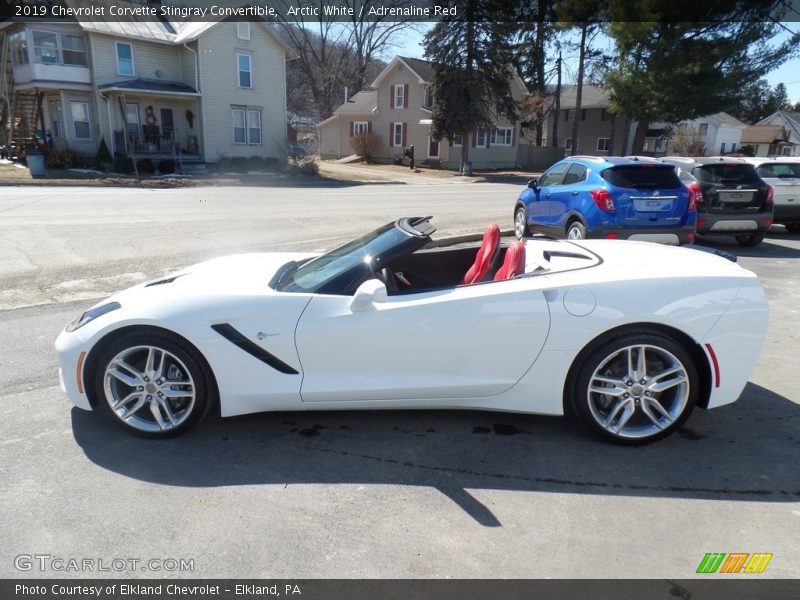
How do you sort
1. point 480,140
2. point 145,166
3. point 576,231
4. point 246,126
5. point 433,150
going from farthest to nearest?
point 433,150, point 480,140, point 246,126, point 145,166, point 576,231

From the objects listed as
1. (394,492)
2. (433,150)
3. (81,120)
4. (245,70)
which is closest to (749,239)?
(394,492)

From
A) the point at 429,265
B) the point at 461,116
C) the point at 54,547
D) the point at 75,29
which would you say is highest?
the point at 75,29

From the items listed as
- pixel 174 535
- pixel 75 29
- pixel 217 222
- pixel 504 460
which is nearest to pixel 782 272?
pixel 504 460

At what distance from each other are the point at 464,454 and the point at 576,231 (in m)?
6.54

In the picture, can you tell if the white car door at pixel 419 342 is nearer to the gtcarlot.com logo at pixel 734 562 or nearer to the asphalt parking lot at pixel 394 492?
the asphalt parking lot at pixel 394 492

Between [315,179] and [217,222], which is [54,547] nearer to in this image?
[217,222]

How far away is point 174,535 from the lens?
2824mm

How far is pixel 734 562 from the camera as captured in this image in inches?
107

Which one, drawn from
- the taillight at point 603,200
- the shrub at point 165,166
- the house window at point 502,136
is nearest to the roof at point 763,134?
the house window at point 502,136

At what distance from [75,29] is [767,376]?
32.9 meters

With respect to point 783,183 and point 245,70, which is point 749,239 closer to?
point 783,183

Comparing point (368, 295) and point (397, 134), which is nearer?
point (368, 295)

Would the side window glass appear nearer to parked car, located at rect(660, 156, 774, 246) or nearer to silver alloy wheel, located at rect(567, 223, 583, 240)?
silver alloy wheel, located at rect(567, 223, 583, 240)
